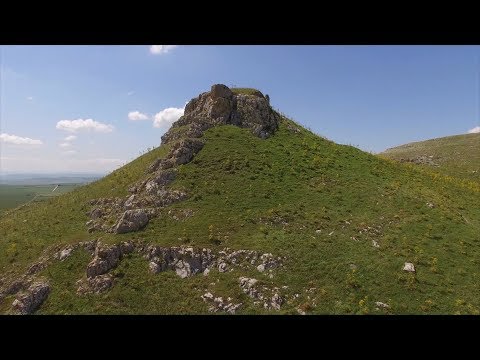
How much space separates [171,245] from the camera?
29.9 meters

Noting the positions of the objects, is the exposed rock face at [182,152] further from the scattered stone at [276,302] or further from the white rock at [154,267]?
the scattered stone at [276,302]

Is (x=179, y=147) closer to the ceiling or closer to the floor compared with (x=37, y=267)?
closer to the ceiling

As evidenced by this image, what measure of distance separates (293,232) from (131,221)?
15.2 metres

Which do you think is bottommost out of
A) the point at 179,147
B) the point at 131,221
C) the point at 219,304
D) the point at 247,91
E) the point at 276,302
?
the point at 219,304

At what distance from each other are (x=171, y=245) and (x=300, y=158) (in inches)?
936

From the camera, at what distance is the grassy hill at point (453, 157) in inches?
2746

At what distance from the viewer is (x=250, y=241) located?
3039 cm

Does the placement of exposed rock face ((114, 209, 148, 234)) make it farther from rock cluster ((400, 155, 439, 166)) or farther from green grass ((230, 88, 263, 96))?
rock cluster ((400, 155, 439, 166))

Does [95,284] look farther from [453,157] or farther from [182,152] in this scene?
[453,157]

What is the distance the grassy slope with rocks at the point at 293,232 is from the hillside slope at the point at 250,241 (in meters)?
0.12

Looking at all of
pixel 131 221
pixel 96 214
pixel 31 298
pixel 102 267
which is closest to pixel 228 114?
pixel 96 214

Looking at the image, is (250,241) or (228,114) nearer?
(250,241)
